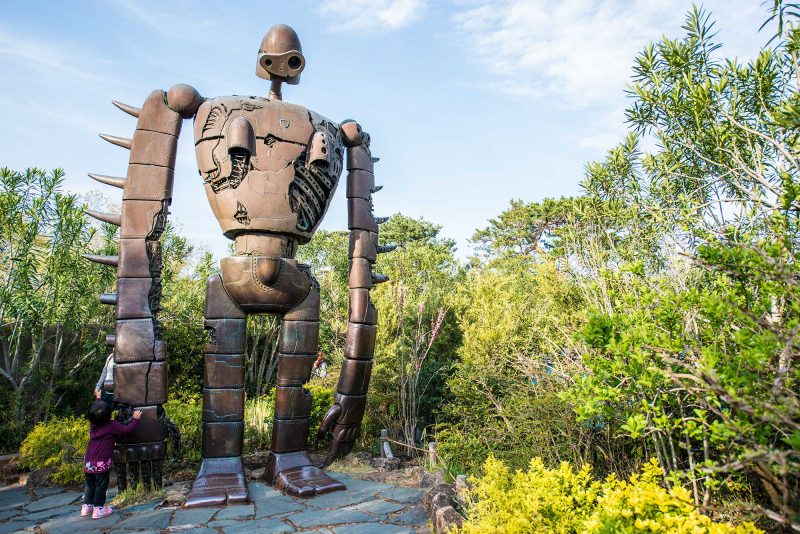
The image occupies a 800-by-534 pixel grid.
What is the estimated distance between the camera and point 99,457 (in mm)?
3887

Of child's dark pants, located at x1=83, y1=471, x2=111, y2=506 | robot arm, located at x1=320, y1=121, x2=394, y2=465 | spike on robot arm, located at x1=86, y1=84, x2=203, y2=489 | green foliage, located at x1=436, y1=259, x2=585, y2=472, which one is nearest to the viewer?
child's dark pants, located at x1=83, y1=471, x2=111, y2=506

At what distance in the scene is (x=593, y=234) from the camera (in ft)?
15.6

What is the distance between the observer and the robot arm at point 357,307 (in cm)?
491

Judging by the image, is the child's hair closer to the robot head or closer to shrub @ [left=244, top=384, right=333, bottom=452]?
shrub @ [left=244, top=384, right=333, bottom=452]

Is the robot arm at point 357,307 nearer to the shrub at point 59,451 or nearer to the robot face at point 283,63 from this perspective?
the robot face at point 283,63

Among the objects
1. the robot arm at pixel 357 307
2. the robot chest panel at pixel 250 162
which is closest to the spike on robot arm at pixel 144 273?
the robot chest panel at pixel 250 162

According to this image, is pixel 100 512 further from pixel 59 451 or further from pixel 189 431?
pixel 189 431

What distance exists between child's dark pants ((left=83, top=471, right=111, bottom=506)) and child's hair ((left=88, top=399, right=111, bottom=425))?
375mm

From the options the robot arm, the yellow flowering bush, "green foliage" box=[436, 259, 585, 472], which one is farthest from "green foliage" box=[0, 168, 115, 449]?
the yellow flowering bush

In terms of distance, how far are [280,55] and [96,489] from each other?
3.76 m

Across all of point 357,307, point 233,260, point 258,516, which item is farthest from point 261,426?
point 233,260

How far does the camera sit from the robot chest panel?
4340 millimetres

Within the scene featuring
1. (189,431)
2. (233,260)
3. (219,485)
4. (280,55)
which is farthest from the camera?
(189,431)

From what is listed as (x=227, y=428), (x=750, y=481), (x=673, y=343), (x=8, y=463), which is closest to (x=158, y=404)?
(x=227, y=428)
